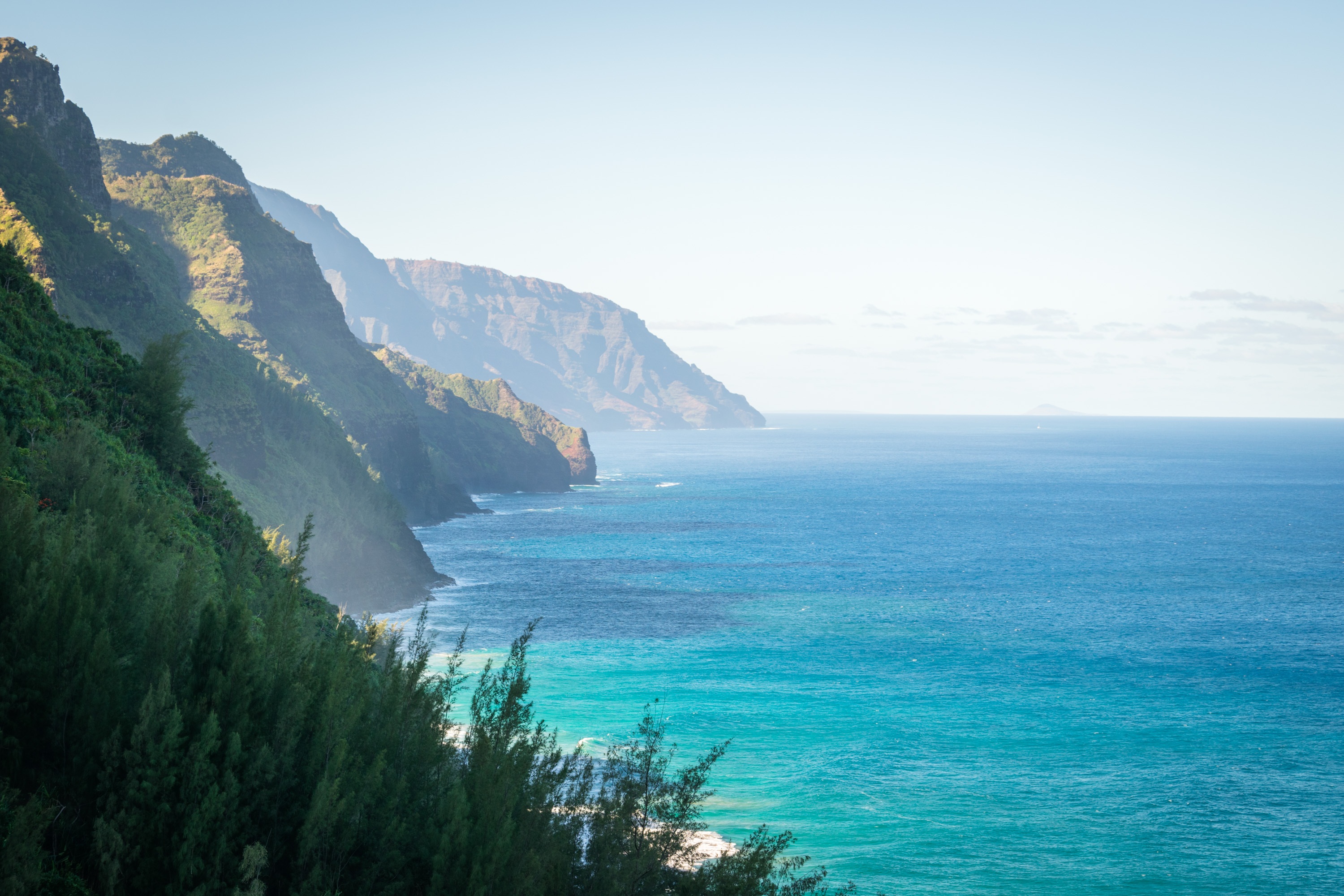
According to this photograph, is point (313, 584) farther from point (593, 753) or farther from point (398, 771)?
point (398, 771)

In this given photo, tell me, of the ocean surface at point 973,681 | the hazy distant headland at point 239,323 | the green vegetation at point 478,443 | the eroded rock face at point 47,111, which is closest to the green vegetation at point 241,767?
the ocean surface at point 973,681

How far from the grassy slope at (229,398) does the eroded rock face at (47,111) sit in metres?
5.54

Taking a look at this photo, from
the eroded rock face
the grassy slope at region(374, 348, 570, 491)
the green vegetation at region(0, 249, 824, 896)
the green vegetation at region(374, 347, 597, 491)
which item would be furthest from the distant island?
the grassy slope at region(374, 348, 570, 491)

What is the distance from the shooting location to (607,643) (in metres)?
72.0

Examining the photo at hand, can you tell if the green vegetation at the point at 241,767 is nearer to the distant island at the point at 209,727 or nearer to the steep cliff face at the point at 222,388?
the distant island at the point at 209,727

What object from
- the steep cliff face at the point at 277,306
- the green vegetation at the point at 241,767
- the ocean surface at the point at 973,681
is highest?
the steep cliff face at the point at 277,306

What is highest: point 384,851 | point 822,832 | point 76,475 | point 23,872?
point 76,475

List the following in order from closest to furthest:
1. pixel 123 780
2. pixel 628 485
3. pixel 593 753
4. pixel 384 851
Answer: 1. pixel 123 780
2. pixel 384 851
3. pixel 593 753
4. pixel 628 485

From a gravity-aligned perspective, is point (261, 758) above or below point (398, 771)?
above

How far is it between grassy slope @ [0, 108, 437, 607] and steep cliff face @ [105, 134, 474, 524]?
13.4 m

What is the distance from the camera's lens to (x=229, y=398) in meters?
82.4

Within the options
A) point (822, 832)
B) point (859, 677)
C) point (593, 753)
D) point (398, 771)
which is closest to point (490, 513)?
point (859, 677)

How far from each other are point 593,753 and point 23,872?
34968 mm

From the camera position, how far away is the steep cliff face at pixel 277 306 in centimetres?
11856
